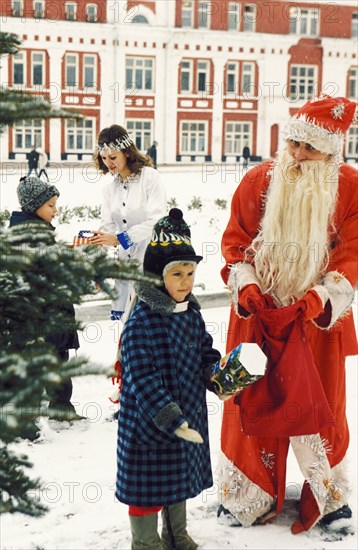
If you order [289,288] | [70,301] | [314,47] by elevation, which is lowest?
[289,288]

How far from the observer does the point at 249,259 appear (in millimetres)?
3145

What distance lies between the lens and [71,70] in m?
30.9

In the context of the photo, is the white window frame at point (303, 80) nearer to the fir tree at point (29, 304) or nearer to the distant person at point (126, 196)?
the distant person at point (126, 196)

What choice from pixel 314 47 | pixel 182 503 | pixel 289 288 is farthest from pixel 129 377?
pixel 314 47

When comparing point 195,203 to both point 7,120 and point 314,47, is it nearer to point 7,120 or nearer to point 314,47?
point 7,120

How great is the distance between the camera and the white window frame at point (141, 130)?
31.7 m

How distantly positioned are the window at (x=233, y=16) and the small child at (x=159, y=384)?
3184 centimetres

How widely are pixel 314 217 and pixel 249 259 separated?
0.32m

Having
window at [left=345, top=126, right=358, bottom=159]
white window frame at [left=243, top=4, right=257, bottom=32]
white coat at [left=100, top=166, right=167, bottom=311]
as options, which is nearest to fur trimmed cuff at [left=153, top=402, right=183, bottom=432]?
white coat at [left=100, top=166, right=167, bottom=311]

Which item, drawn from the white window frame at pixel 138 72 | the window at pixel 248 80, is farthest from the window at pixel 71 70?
the window at pixel 248 80

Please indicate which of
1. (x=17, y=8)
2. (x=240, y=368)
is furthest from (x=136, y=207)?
(x=17, y=8)

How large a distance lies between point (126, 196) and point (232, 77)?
30172 millimetres

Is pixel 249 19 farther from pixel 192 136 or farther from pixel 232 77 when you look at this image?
pixel 192 136

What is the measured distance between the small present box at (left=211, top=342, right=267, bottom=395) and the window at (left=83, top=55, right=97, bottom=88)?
2962 centimetres
